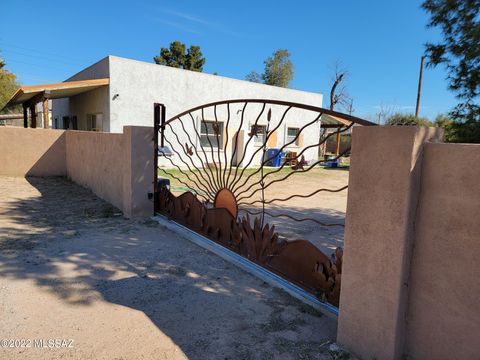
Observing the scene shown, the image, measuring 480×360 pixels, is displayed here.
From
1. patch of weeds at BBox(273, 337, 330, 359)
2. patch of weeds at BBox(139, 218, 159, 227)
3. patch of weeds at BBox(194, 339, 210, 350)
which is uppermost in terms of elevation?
patch of weeds at BBox(139, 218, 159, 227)

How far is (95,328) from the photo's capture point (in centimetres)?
231

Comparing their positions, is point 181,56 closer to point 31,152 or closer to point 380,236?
point 31,152

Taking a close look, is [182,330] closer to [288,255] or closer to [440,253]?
[288,255]

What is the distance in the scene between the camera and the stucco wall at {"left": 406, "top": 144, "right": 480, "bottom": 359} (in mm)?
1582

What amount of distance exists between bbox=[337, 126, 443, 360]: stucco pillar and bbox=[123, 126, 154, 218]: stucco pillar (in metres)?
3.82

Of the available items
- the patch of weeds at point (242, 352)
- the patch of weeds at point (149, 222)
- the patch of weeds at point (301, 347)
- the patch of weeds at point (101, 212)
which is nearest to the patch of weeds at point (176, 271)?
the patch of weeds at point (242, 352)

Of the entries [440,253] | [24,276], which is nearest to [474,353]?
[440,253]

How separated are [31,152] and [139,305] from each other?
9.34 m

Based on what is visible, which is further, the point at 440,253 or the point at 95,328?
the point at 95,328

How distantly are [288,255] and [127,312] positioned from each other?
1387 mm

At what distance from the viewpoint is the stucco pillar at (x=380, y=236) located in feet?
5.79

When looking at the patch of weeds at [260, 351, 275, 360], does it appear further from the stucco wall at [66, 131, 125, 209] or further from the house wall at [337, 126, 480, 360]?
the stucco wall at [66, 131, 125, 209]

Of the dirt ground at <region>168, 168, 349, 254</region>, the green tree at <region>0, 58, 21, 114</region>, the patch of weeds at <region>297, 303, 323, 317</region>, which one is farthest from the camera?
the green tree at <region>0, 58, 21, 114</region>

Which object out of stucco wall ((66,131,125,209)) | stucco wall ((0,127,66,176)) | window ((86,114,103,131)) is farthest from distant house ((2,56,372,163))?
stucco wall ((66,131,125,209))
